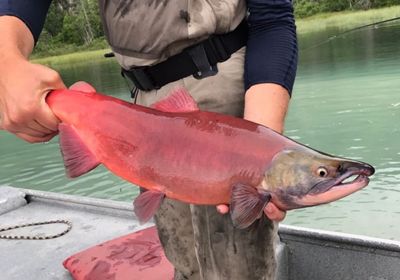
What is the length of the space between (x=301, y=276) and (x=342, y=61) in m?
15.1

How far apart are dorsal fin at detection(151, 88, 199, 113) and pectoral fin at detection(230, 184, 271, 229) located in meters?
0.30

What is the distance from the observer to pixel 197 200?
1549 millimetres

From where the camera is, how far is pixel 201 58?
201 cm

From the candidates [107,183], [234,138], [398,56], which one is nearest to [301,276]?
[234,138]

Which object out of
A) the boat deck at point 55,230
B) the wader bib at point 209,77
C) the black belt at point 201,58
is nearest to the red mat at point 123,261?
the boat deck at point 55,230

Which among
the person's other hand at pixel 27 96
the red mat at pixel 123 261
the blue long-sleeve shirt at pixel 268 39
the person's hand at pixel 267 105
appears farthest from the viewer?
the red mat at pixel 123 261

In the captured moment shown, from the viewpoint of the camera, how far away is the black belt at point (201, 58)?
201 cm

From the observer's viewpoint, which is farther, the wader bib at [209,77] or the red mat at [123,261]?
the red mat at [123,261]

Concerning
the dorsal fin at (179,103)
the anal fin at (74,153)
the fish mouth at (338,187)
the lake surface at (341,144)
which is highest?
the dorsal fin at (179,103)

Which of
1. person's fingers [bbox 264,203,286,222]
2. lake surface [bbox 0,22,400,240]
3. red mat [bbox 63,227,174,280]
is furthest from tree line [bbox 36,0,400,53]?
person's fingers [bbox 264,203,286,222]

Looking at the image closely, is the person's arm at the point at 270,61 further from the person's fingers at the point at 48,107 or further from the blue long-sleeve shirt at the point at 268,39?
the person's fingers at the point at 48,107

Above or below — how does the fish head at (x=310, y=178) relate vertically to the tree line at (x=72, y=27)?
above

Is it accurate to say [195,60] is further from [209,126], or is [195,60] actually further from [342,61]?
[342,61]

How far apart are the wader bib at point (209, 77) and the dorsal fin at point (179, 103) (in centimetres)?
37
